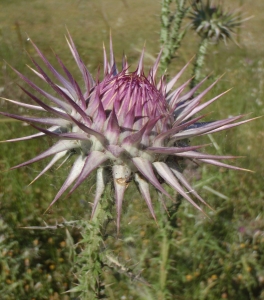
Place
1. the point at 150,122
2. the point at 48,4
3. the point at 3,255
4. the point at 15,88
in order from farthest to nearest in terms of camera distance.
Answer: the point at 48,4 → the point at 15,88 → the point at 3,255 → the point at 150,122

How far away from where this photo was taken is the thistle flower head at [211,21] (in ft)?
12.4

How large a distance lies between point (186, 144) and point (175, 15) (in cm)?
157

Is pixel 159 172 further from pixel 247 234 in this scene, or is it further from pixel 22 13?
pixel 22 13

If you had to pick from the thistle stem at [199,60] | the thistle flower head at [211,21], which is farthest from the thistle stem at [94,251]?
the thistle flower head at [211,21]

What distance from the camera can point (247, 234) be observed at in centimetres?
392

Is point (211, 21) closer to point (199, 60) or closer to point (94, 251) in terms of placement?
point (199, 60)

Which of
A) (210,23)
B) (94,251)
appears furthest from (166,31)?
(94,251)

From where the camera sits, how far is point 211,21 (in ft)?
12.4

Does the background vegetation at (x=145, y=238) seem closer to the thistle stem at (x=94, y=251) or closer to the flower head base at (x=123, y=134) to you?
the thistle stem at (x=94, y=251)

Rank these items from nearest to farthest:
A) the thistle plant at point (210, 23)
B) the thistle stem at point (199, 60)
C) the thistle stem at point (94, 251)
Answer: the thistle stem at point (94, 251) → the thistle stem at point (199, 60) → the thistle plant at point (210, 23)

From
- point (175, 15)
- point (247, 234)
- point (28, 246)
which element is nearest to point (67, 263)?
point (28, 246)

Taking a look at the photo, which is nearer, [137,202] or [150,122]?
[150,122]

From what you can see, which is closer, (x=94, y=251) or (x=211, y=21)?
(x=94, y=251)

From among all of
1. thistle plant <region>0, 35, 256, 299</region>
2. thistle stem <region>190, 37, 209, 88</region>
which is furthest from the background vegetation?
thistle plant <region>0, 35, 256, 299</region>
